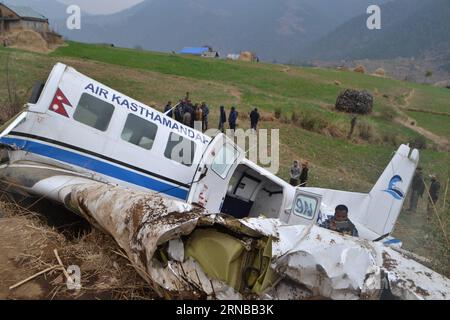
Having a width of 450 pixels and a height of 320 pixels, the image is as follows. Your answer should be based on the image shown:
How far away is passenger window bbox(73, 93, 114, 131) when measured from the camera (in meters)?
7.91

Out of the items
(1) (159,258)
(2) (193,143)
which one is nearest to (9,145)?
(2) (193,143)

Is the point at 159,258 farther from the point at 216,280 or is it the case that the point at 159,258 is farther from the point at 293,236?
the point at 293,236

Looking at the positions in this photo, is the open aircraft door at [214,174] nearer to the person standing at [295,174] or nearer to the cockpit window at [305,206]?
the cockpit window at [305,206]

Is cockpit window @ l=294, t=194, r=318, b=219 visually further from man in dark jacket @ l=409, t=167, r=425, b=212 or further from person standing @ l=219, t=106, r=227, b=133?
person standing @ l=219, t=106, r=227, b=133

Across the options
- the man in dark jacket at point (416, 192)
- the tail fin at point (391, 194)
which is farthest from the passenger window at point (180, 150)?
the man in dark jacket at point (416, 192)

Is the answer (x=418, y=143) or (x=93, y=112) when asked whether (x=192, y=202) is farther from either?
(x=418, y=143)

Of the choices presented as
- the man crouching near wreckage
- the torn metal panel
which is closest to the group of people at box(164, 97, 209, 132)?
the man crouching near wreckage

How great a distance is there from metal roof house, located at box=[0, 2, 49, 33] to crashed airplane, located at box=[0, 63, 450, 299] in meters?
48.9

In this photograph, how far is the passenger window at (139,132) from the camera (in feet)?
26.9

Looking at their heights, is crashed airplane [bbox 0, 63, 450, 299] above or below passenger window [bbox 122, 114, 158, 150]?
below

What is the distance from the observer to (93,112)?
26.3ft
